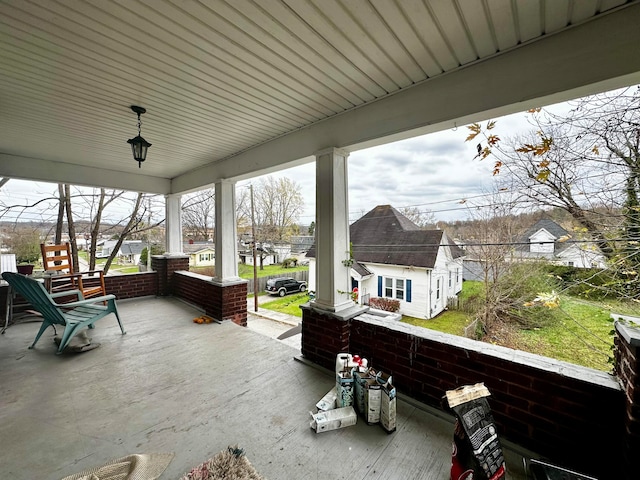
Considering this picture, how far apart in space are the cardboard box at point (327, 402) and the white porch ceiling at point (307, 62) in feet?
7.41

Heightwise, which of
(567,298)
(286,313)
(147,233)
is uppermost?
(147,233)

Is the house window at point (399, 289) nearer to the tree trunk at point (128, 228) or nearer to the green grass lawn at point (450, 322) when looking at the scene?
the green grass lawn at point (450, 322)

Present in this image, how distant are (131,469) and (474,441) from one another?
6.22 feet

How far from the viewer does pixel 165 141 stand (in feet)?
11.0

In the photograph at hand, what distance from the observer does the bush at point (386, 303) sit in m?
5.29

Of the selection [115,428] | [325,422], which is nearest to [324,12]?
[325,422]

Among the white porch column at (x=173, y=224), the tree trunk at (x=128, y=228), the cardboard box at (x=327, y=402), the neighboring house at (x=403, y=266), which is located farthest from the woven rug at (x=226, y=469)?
the tree trunk at (x=128, y=228)

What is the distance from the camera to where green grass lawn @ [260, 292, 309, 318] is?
9.10m

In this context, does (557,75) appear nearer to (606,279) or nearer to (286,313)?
(606,279)

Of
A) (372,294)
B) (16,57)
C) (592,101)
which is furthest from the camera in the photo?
(372,294)

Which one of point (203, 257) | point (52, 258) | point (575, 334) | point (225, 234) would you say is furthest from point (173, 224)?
point (575, 334)

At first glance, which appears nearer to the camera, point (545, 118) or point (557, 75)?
point (557, 75)

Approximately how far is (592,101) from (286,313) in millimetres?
8597

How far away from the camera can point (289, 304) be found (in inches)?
382
